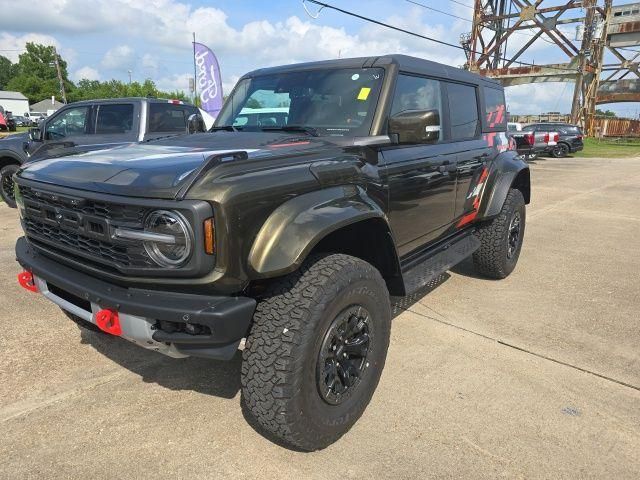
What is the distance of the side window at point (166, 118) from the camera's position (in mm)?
7609

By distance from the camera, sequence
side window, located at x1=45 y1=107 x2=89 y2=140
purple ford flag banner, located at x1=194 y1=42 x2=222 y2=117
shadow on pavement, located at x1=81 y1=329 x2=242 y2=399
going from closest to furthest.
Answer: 1. shadow on pavement, located at x1=81 y1=329 x2=242 y2=399
2. side window, located at x1=45 y1=107 x2=89 y2=140
3. purple ford flag banner, located at x1=194 y1=42 x2=222 y2=117

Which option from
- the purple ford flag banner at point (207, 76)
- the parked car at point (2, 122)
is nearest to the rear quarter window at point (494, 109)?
the purple ford flag banner at point (207, 76)

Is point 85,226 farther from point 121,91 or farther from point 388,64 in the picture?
point 121,91

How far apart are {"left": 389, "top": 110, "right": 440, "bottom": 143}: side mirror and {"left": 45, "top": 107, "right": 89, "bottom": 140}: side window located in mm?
6594

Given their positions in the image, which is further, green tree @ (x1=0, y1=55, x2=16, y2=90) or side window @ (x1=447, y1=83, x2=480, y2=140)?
green tree @ (x1=0, y1=55, x2=16, y2=90)

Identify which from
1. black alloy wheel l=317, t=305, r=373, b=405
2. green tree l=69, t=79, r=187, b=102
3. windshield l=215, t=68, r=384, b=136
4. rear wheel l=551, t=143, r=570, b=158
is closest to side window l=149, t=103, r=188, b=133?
windshield l=215, t=68, r=384, b=136

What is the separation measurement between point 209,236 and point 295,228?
378 mm

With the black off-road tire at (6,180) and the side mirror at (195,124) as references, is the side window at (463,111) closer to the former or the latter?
the side mirror at (195,124)

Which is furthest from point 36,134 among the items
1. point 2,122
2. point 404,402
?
point 2,122

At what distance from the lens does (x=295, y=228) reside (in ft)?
6.73

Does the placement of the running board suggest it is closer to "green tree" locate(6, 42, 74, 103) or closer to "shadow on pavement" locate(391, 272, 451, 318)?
"shadow on pavement" locate(391, 272, 451, 318)

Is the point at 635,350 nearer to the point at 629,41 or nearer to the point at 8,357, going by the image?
the point at 8,357

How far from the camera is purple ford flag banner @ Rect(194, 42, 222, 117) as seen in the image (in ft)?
48.8

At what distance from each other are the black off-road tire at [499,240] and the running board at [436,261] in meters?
0.17
